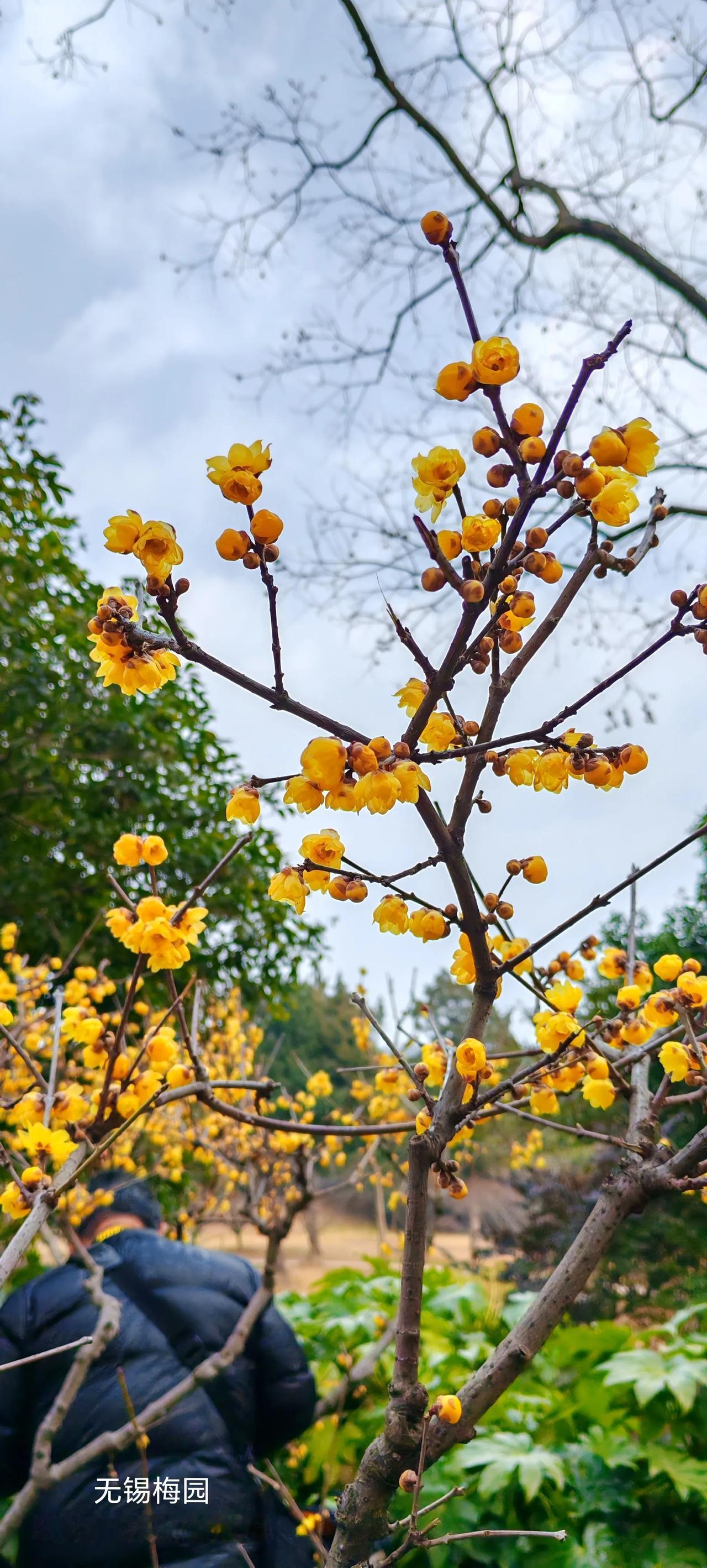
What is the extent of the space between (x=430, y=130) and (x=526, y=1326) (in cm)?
758

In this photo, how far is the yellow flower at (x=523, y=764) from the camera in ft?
3.47

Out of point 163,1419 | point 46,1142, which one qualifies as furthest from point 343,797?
point 163,1419

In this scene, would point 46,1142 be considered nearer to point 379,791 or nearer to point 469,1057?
point 469,1057

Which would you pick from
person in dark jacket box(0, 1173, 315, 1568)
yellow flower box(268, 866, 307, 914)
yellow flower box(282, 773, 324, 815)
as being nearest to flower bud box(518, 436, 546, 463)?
yellow flower box(282, 773, 324, 815)

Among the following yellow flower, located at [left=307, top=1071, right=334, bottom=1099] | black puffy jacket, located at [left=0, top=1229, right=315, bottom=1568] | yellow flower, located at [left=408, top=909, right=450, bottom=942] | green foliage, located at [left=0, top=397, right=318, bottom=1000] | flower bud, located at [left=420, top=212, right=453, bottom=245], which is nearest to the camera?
flower bud, located at [left=420, top=212, right=453, bottom=245]

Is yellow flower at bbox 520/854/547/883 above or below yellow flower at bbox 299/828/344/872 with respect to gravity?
above

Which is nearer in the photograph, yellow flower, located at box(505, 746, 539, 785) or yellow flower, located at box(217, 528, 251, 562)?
yellow flower, located at box(217, 528, 251, 562)

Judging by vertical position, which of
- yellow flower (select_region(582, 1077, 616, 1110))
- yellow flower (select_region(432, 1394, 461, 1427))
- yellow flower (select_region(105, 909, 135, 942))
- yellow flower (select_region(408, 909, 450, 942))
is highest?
yellow flower (select_region(408, 909, 450, 942))

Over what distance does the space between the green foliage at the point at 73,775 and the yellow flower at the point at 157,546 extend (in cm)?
410

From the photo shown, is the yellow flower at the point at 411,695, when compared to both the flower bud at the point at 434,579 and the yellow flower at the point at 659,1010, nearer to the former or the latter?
the flower bud at the point at 434,579

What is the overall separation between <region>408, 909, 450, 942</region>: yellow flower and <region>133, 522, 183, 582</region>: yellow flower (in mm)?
557

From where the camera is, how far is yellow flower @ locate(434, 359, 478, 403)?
93cm

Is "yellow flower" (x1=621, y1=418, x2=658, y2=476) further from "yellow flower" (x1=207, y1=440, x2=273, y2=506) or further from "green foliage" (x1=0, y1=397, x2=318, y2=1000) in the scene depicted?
"green foliage" (x1=0, y1=397, x2=318, y2=1000)

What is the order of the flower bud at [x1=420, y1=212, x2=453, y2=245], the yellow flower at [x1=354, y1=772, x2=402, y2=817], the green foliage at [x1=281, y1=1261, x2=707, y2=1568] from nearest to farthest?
the yellow flower at [x1=354, y1=772, x2=402, y2=817] < the flower bud at [x1=420, y1=212, x2=453, y2=245] < the green foliage at [x1=281, y1=1261, x2=707, y2=1568]
